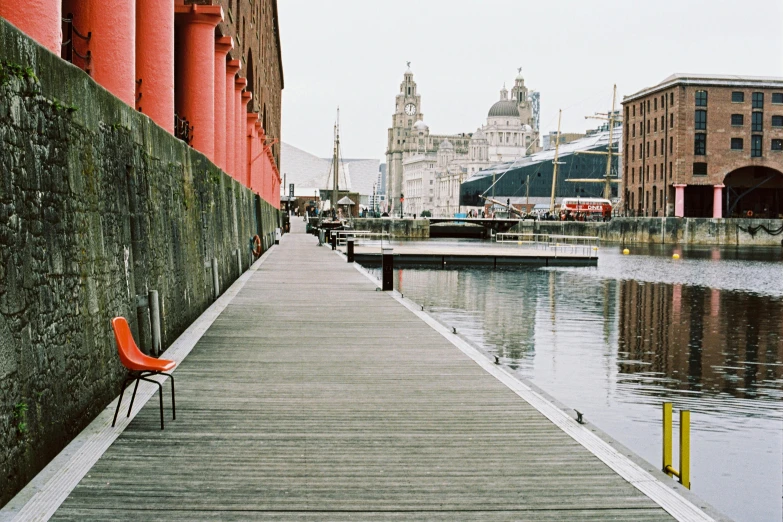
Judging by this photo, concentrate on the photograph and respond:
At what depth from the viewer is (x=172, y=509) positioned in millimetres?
6395

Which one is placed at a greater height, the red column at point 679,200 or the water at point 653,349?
the red column at point 679,200

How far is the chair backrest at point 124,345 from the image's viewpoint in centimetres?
823

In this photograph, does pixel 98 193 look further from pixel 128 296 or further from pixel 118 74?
pixel 118 74

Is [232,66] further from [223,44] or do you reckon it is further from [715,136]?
[715,136]

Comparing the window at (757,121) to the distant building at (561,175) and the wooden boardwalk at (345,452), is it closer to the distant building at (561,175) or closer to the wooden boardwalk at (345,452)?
the distant building at (561,175)

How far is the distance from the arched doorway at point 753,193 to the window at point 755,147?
269 centimetres

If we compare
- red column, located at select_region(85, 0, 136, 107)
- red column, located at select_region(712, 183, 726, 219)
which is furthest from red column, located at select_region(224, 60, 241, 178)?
red column, located at select_region(712, 183, 726, 219)

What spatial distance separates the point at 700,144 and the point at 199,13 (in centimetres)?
7768

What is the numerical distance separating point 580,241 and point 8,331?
332ft

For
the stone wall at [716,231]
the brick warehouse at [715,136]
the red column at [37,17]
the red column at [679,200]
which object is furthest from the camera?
the red column at [679,200]

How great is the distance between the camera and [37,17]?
382 inches

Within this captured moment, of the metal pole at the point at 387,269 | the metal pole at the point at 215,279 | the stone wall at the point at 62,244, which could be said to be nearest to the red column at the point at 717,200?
the metal pole at the point at 387,269

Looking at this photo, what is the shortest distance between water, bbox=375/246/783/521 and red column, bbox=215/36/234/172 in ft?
28.6

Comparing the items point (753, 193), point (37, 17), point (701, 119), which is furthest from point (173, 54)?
point (753, 193)
